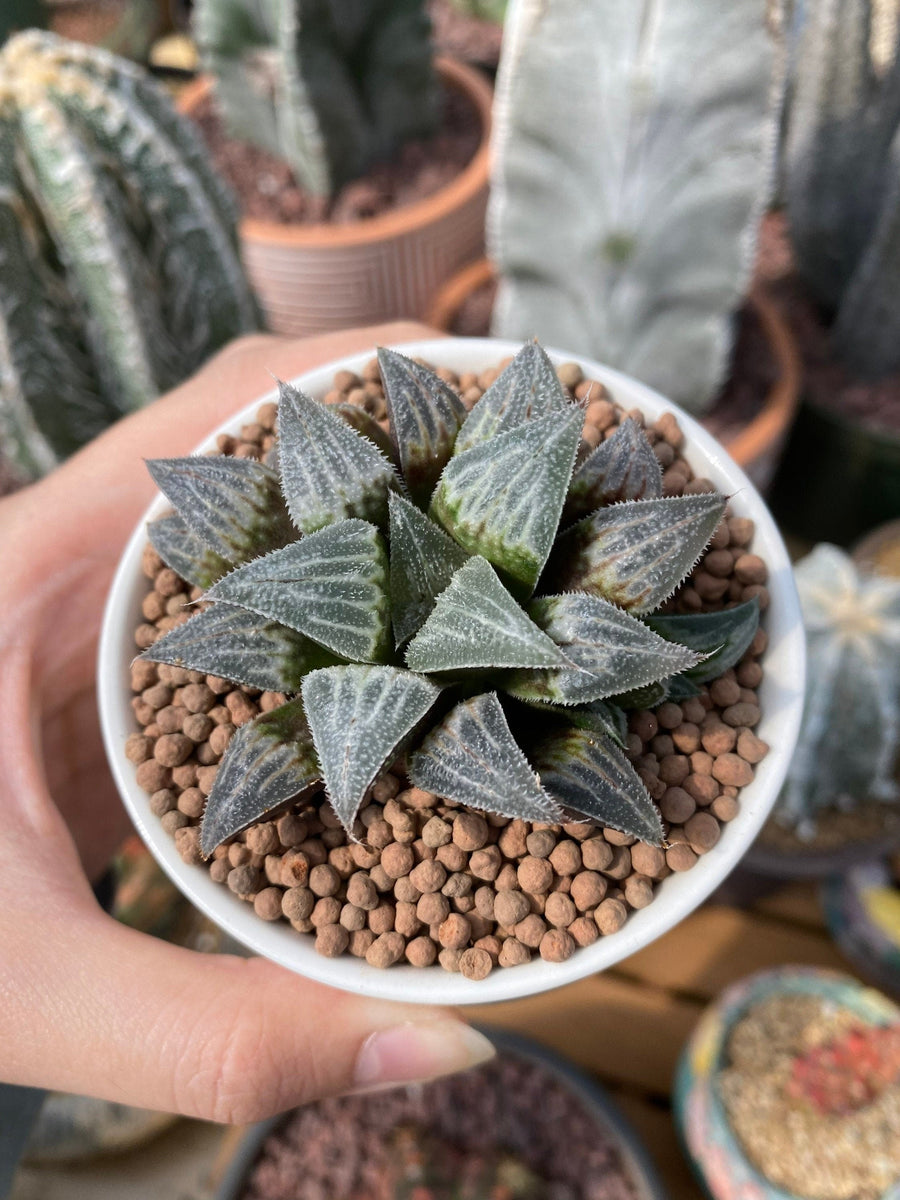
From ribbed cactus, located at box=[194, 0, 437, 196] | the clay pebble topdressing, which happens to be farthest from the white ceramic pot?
ribbed cactus, located at box=[194, 0, 437, 196]

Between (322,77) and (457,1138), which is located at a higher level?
(322,77)

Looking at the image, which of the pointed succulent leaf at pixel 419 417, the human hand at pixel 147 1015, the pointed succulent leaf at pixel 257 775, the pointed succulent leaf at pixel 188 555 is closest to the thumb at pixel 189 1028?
the human hand at pixel 147 1015

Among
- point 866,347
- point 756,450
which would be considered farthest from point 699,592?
point 866,347

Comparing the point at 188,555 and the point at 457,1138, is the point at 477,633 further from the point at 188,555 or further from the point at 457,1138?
the point at 457,1138

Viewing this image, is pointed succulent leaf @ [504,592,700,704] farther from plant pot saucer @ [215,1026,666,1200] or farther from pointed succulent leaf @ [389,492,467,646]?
plant pot saucer @ [215,1026,666,1200]

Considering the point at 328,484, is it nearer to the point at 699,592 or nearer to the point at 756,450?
the point at 699,592

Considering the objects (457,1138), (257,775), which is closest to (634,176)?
(257,775)
